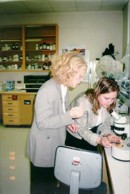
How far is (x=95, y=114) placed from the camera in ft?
5.90

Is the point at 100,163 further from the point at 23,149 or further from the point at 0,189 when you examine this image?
the point at 23,149

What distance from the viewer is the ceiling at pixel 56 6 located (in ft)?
13.6

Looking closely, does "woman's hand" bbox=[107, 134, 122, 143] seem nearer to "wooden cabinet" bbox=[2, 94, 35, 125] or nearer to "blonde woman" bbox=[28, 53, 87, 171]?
"blonde woman" bbox=[28, 53, 87, 171]

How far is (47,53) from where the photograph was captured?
4.90 meters

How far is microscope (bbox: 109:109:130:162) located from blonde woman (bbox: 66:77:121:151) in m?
0.06

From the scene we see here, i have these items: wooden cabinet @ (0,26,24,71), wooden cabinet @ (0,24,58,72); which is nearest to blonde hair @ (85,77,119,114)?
wooden cabinet @ (0,24,58,72)

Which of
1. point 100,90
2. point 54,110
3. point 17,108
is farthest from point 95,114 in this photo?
point 17,108

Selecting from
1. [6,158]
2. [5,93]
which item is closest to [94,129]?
[6,158]

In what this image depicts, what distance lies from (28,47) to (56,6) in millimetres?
1063

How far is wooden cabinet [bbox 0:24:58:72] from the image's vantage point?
4.80m

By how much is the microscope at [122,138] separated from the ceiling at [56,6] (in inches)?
115

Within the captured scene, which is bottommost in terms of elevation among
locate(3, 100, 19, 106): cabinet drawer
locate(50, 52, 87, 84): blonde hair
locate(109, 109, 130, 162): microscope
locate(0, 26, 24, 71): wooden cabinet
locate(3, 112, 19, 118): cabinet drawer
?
locate(3, 112, 19, 118): cabinet drawer

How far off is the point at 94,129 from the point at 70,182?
0.78m

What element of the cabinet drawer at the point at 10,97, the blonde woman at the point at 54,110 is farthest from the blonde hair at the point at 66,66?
the cabinet drawer at the point at 10,97
